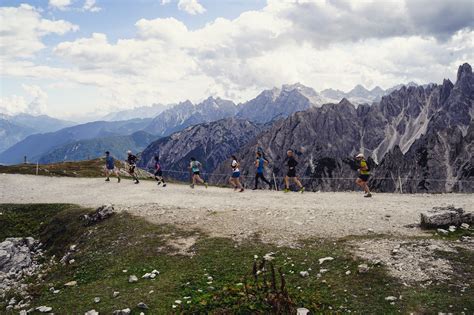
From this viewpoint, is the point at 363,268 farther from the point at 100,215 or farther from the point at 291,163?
the point at 291,163

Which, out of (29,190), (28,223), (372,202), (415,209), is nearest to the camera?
(415,209)

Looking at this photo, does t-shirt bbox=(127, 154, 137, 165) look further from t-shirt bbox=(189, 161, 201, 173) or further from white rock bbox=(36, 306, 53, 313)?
white rock bbox=(36, 306, 53, 313)

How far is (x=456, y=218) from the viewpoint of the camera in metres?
19.5

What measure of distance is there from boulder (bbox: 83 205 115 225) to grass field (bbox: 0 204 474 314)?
1890 millimetres

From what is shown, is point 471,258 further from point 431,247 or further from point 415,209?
point 415,209

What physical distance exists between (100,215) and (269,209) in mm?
11189

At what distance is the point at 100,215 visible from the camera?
82.9ft

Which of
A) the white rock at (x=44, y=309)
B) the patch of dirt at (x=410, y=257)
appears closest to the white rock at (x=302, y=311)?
the patch of dirt at (x=410, y=257)

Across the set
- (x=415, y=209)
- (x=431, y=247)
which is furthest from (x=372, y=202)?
(x=431, y=247)

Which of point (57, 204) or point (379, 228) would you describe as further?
point (57, 204)

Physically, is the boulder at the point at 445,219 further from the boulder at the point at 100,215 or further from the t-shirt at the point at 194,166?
the t-shirt at the point at 194,166

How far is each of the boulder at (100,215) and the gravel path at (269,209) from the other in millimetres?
1417

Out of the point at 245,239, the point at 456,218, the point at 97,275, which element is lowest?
the point at 97,275

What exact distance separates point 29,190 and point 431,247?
129 feet
